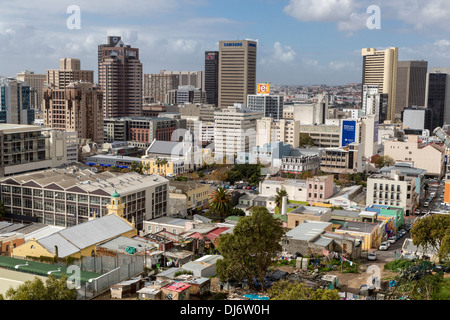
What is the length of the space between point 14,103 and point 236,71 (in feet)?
56.7

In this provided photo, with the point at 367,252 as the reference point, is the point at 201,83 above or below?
above

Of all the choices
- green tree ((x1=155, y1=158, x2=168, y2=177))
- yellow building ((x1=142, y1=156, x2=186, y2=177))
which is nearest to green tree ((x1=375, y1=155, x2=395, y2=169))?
yellow building ((x1=142, y1=156, x2=186, y2=177))

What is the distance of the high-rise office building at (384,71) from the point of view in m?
43.7

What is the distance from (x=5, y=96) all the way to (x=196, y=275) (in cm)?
2789

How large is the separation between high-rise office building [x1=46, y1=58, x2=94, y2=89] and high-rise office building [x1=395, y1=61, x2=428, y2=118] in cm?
2970

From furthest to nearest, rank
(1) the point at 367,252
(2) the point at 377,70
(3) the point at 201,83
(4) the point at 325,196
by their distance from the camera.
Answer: (3) the point at 201,83 < (2) the point at 377,70 < (4) the point at 325,196 < (1) the point at 367,252

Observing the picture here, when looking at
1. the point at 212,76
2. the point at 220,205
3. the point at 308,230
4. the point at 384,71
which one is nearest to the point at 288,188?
the point at 220,205

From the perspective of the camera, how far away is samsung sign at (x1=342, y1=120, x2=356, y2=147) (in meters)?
26.1

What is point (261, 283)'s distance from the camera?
287 inches

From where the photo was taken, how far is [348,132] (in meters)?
26.3
